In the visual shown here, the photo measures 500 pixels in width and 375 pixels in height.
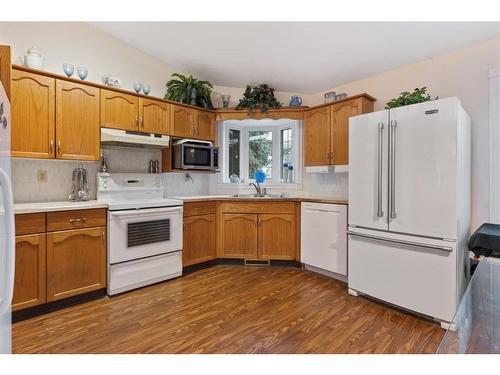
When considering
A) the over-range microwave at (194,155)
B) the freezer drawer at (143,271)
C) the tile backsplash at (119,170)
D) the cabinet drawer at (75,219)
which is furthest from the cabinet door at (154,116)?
the freezer drawer at (143,271)

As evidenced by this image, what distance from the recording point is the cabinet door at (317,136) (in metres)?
3.33

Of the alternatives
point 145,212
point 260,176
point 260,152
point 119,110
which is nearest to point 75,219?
point 145,212

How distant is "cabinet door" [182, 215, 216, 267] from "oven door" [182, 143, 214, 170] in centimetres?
64

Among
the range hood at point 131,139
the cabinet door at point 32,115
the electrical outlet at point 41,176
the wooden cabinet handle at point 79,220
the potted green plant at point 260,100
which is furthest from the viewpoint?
the potted green plant at point 260,100

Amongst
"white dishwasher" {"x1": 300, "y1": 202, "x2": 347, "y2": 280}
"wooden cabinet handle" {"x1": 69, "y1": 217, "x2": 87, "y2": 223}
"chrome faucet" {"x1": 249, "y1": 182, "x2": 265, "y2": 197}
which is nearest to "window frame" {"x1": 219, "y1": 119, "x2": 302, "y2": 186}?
"chrome faucet" {"x1": 249, "y1": 182, "x2": 265, "y2": 197}

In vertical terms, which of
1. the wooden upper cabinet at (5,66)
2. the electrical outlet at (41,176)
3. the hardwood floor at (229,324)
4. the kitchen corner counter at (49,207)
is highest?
the wooden upper cabinet at (5,66)

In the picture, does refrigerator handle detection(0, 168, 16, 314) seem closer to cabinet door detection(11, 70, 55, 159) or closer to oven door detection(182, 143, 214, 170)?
Answer: cabinet door detection(11, 70, 55, 159)

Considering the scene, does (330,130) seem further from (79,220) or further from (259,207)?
(79,220)

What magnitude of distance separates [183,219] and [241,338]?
62.8 inches

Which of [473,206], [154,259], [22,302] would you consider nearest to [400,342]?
[473,206]

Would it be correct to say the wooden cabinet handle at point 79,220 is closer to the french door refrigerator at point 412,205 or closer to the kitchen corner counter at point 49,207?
the kitchen corner counter at point 49,207

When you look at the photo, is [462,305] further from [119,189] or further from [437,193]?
[119,189]

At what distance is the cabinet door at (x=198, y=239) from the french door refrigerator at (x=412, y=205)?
1715 millimetres

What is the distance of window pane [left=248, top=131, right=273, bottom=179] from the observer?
4246 mm
